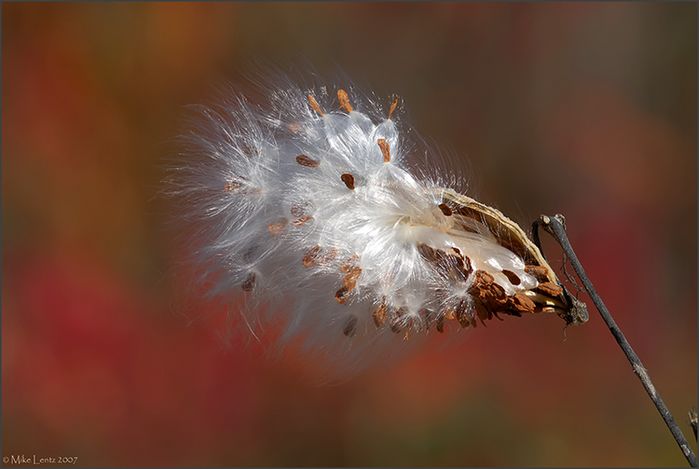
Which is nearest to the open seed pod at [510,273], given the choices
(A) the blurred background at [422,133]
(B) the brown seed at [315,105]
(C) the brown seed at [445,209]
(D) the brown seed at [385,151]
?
(C) the brown seed at [445,209]

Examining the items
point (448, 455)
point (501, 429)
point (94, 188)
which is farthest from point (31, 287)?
point (501, 429)

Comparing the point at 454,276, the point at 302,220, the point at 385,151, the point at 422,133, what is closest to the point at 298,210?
the point at 302,220

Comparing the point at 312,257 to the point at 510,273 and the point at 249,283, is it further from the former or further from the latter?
the point at 510,273

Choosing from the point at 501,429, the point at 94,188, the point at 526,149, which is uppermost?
the point at 94,188

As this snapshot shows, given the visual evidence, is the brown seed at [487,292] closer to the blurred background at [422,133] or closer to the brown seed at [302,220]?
the brown seed at [302,220]

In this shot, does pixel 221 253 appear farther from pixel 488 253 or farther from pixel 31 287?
pixel 31 287
